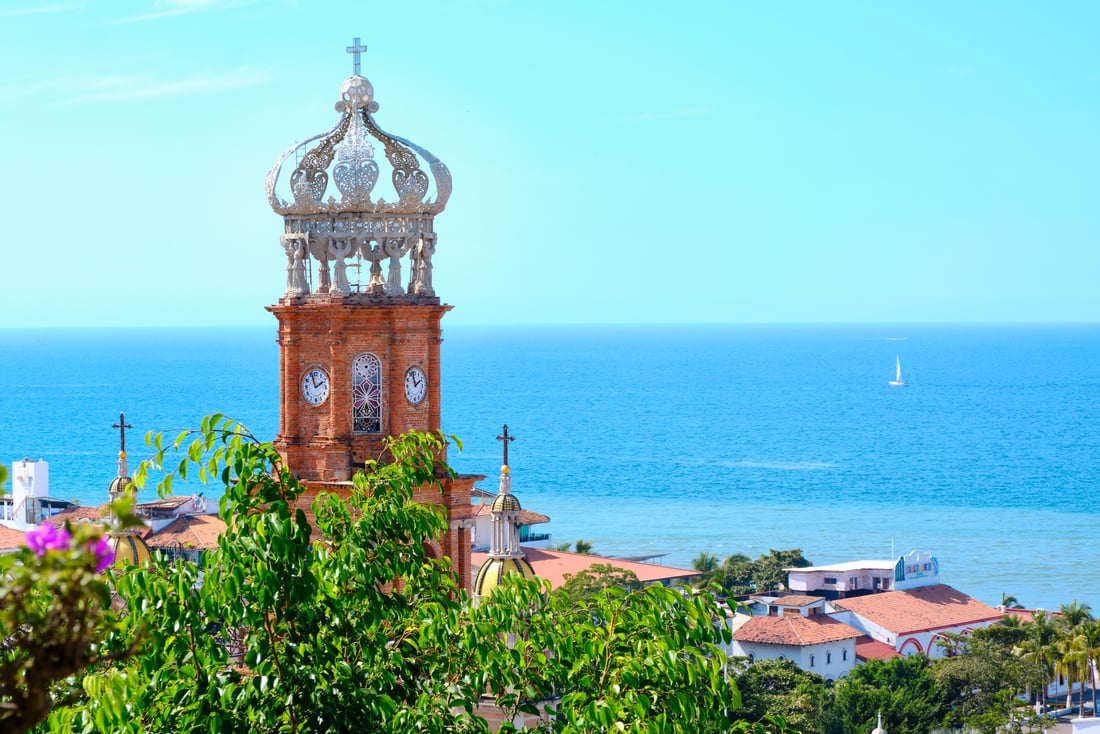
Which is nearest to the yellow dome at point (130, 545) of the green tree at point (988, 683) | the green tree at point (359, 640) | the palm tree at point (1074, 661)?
the green tree at point (359, 640)

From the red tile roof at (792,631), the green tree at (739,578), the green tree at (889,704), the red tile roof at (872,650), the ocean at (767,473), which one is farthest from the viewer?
the ocean at (767,473)

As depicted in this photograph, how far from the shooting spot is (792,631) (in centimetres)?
5684

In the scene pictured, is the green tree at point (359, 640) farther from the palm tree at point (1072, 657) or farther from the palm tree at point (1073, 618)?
the palm tree at point (1073, 618)

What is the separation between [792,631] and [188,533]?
73.0 feet

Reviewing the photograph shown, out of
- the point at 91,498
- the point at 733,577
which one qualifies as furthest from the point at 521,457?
the point at 733,577

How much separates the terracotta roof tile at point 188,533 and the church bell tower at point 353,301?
126ft

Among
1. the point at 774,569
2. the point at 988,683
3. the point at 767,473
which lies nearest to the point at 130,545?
the point at 988,683

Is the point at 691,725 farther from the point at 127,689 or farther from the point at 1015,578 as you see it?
the point at 1015,578

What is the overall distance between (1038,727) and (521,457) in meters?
98.7

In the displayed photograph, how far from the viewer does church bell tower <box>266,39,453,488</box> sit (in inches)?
933

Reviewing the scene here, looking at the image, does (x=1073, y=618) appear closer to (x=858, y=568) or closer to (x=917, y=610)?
(x=917, y=610)

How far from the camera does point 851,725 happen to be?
45.8 metres

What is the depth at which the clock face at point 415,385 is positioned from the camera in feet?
78.9

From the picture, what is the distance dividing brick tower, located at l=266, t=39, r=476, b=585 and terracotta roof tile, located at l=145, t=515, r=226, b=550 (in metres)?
38.5
